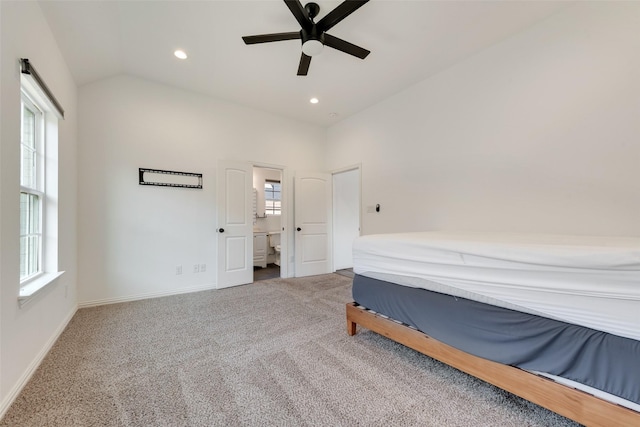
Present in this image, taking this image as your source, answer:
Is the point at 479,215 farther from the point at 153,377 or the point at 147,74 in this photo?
the point at 147,74

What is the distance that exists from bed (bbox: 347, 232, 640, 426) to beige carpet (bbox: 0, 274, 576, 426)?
0.22 meters

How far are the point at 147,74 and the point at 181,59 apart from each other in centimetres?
71

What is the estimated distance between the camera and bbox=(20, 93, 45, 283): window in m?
A: 1.99

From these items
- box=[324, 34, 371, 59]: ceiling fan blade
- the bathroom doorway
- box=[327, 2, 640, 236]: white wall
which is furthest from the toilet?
box=[324, 34, 371, 59]: ceiling fan blade

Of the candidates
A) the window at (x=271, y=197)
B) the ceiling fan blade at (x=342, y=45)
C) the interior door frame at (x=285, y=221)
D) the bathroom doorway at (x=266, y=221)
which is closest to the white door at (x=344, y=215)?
the interior door frame at (x=285, y=221)

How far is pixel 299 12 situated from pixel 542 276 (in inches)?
92.9

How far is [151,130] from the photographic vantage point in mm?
3404

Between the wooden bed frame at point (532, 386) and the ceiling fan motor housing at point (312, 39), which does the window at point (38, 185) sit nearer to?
the ceiling fan motor housing at point (312, 39)

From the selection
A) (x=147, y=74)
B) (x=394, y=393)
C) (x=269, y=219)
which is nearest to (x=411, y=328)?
(x=394, y=393)

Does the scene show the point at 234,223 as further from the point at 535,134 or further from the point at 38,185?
the point at 535,134

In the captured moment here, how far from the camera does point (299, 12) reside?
192 cm

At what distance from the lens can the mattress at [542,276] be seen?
1.01m

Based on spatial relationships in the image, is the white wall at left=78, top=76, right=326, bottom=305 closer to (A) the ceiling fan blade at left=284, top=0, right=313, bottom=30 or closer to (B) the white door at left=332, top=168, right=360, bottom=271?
(B) the white door at left=332, top=168, right=360, bottom=271

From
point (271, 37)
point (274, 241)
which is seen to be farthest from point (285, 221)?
point (271, 37)
